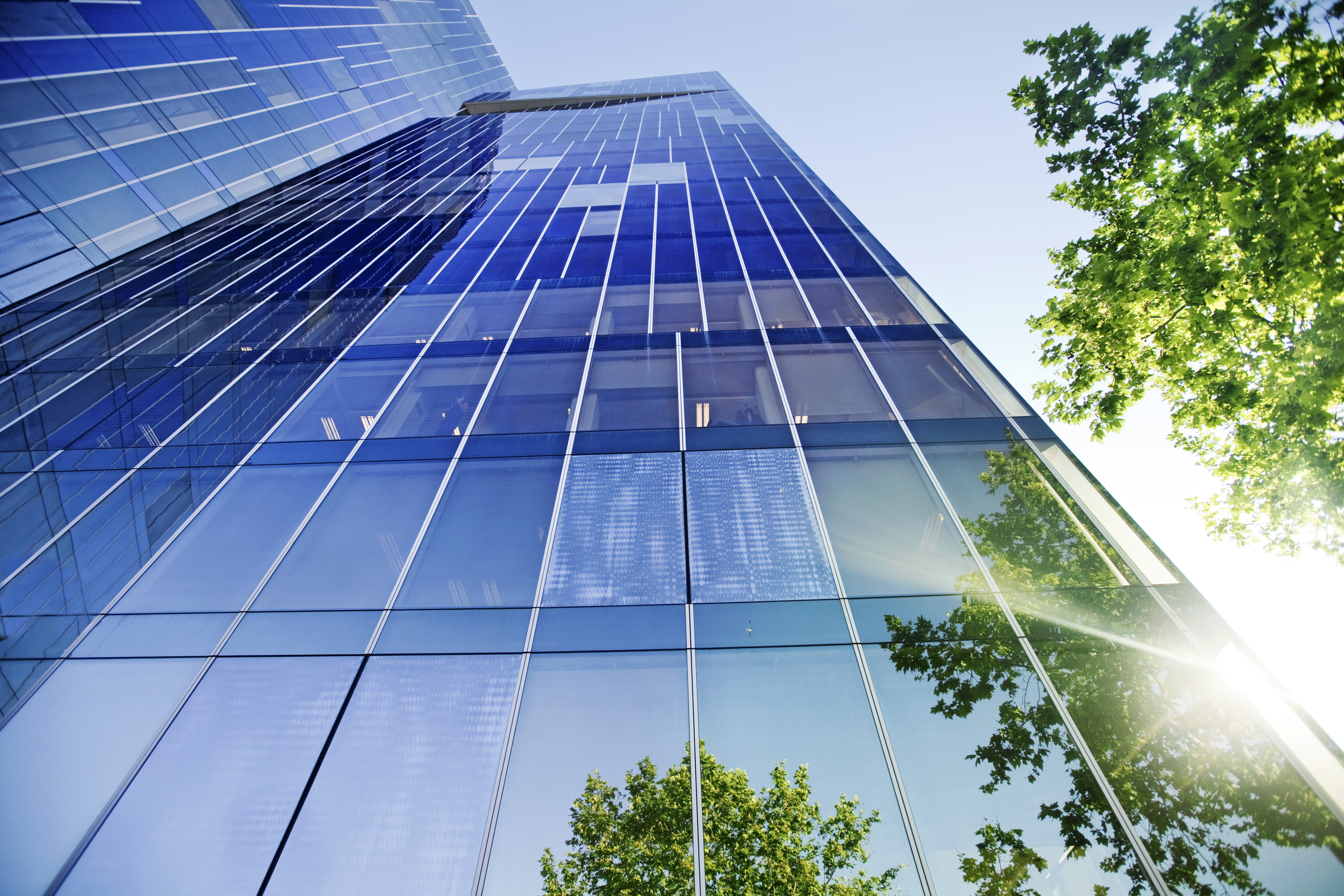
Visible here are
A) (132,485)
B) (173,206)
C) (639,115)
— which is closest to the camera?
(132,485)

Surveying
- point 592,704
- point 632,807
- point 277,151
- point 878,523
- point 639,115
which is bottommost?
point 632,807

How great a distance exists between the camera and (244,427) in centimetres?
987

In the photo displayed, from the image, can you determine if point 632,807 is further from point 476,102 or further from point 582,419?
point 476,102

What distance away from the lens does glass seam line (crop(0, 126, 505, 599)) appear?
771 cm

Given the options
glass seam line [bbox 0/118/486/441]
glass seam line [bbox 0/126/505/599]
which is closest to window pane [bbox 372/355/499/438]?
glass seam line [bbox 0/126/505/599]

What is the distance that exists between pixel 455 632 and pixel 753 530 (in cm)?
400

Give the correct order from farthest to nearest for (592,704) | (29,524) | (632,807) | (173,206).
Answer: (173,206) → (29,524) → (592,704) → (632,807)

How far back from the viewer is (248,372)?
11.2 meters

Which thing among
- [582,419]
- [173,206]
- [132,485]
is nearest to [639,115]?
[173,206]

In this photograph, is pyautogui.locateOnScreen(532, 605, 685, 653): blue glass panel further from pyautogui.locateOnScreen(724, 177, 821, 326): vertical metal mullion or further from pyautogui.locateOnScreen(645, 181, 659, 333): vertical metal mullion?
pyautogui.locateOnScreen(724, 177, 821, 326): vertical metal mullion

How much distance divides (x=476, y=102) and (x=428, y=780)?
53.0m

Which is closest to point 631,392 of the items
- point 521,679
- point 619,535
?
point 619,535

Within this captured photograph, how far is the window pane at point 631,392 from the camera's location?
9891 mm

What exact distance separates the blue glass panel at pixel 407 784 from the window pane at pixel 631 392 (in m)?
4.58
